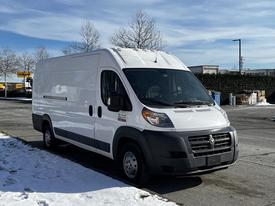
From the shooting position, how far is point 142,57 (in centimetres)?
821

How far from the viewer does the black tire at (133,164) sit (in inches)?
277

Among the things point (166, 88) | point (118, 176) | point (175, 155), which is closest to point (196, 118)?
point (175, 155)

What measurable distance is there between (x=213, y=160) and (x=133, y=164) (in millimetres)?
1342

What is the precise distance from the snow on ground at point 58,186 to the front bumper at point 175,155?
582mm

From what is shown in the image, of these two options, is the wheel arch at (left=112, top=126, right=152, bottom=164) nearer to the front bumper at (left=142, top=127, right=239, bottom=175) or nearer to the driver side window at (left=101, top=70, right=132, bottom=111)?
the front bumper at (left=142, top=127, right=239, bottom=175)

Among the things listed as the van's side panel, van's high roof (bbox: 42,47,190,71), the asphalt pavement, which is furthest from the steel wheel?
van's high roof (bbox: 42,47,190,71)

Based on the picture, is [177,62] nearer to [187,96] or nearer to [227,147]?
[187,96]

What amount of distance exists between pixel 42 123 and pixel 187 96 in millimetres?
5213

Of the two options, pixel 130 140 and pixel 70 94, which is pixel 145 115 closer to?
pixel 130 140

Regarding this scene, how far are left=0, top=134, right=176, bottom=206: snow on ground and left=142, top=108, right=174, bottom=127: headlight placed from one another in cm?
109

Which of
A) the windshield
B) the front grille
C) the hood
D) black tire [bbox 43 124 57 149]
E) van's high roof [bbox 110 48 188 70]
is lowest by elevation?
black tire [bbox 43 124 57 149]

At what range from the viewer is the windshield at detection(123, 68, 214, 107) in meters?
7.30

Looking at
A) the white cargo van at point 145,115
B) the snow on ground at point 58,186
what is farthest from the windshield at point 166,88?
the snow on ground at point 58,186

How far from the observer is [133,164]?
23.9ft
